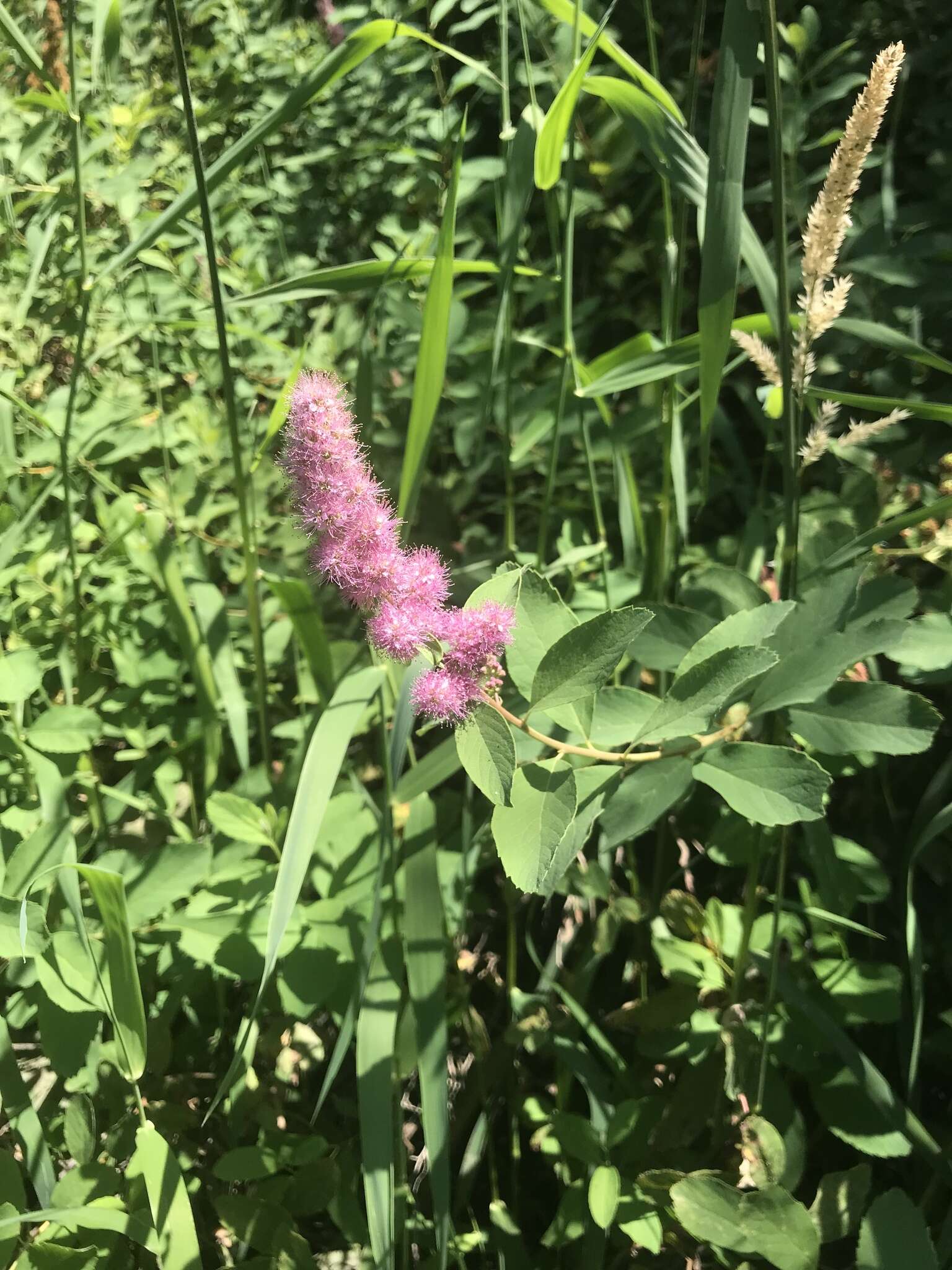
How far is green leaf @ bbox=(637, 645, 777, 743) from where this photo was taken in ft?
2.08

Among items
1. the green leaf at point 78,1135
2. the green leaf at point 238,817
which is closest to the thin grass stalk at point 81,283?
the green leaf at point 238,817

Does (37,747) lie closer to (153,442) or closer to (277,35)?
(153,442)

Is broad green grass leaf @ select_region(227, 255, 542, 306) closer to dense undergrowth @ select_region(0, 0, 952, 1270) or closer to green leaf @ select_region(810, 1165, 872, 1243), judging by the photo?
dense undergrowth @ select_region(0, 0, 952, 1270)

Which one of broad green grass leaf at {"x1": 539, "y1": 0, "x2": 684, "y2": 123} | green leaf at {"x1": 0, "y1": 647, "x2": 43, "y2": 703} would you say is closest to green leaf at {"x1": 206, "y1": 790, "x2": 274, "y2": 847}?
green leaf at {"x1": 0, "y1": 647, "x2": 43, "y2": 703}

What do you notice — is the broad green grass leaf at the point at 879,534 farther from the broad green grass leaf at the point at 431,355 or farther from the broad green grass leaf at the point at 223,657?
the broad green grass leaf at the point at 223,657

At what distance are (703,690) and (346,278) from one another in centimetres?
Result: 58

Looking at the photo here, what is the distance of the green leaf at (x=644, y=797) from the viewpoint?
0.72m

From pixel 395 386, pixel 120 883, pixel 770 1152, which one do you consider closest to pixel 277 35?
pixel 395 386

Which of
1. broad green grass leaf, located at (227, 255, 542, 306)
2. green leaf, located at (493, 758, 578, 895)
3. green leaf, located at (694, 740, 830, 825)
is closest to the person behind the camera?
green leaf, located at (493, 758, 578, 895)

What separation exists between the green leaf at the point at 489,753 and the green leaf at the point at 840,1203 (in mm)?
619

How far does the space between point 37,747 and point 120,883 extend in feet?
1.12

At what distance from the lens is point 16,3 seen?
1.98m

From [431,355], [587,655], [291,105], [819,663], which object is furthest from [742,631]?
[291,105]

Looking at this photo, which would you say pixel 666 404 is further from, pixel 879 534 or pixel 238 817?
pixel 238 817
